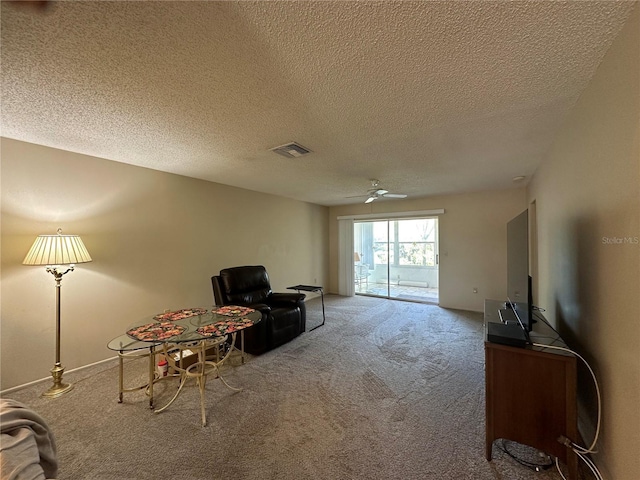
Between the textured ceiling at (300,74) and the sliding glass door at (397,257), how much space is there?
4.19m

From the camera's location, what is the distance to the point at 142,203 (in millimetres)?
3332

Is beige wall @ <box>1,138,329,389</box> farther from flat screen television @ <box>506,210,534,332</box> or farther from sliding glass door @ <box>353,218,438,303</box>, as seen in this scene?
flat screen television @ <box>506,210,534,332</box>

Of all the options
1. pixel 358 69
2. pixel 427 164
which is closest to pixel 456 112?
pixel 358 69

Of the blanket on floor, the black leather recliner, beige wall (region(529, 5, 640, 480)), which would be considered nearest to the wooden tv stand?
beige wall (region(529, 5, 640, 480))

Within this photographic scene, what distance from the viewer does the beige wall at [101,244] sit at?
7.98ft

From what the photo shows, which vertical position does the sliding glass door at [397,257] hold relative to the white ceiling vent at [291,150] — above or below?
below

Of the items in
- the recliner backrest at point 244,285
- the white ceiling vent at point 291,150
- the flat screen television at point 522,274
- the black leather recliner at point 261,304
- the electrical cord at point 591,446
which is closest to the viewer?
the electrical cord at point 591,446

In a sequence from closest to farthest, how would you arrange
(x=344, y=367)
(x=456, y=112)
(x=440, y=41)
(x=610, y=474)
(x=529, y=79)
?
(x=440, y=41) → (x=610, y=474) → (x=529, y=79) → (x=456, y=112) → (x=344, y=367)

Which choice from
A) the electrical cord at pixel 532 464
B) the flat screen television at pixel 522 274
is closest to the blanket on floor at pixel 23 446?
the electrical cord at pixel 532 464

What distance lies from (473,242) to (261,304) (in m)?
4.20

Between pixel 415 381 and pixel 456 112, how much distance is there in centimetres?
241

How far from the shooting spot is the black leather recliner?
10.4 ft

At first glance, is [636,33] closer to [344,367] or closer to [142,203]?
[344,367]

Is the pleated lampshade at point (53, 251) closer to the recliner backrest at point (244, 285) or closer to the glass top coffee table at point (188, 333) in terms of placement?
the glass top coffee table at point (188, 333)
